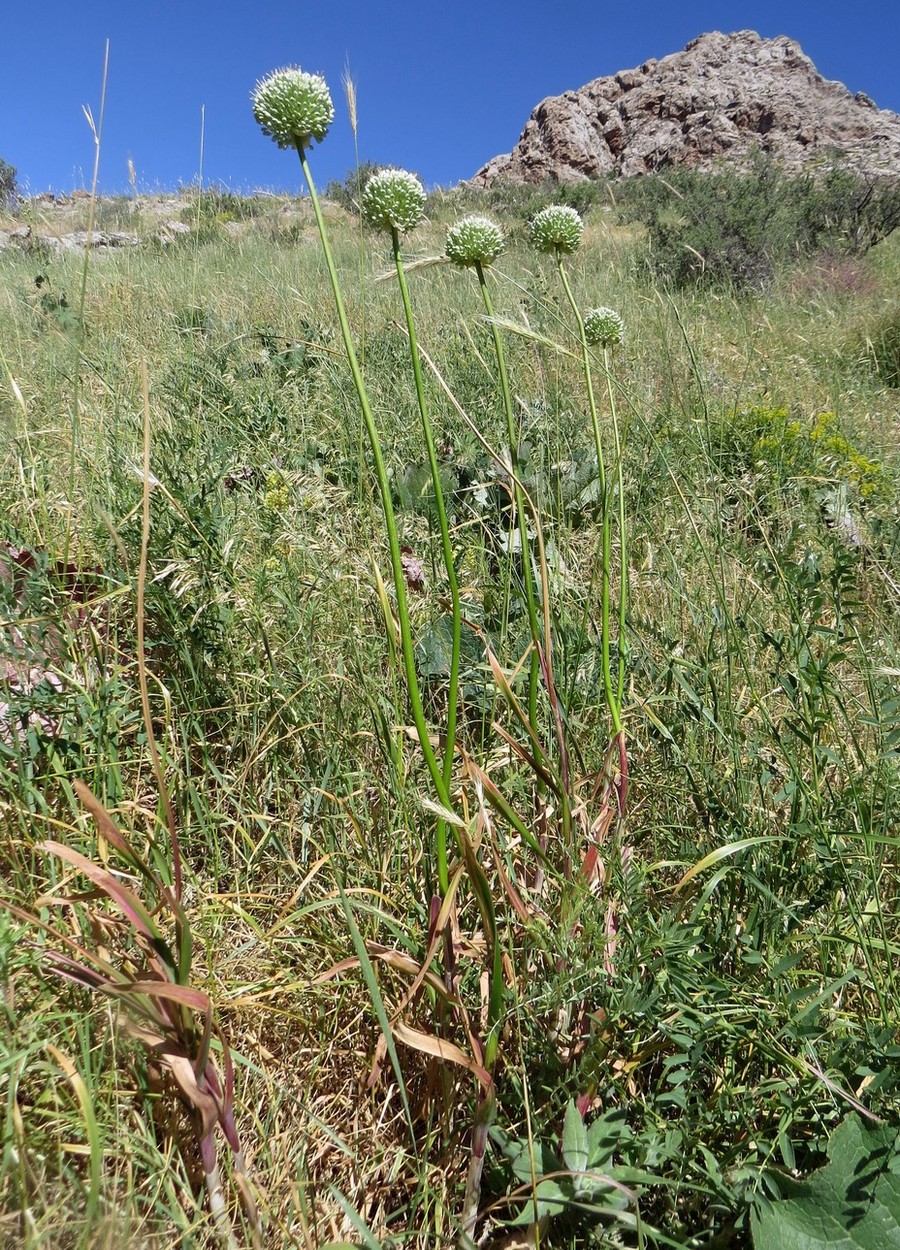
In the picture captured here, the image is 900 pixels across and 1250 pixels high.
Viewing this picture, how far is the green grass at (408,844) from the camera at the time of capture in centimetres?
84

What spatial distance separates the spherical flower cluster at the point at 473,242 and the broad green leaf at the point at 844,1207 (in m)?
1.21

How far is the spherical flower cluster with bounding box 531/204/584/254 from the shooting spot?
1308mm

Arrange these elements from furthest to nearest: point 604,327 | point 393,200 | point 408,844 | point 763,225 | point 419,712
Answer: point 763,225 → point 604,327 → point 408,844 → point 393,200 → point 419,712

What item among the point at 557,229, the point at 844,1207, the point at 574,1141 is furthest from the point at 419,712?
the point at 557,229

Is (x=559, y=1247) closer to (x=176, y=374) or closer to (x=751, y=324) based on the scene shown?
(x=176, y=374)

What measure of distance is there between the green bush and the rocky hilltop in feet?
55.8

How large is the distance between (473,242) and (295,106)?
0.98ft

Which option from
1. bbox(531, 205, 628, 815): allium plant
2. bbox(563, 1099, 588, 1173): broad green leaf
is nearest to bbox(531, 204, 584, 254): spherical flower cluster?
bbox(531, 205, 628, 815): allium plant

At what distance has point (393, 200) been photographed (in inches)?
39.6

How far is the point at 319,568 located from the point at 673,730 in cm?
82

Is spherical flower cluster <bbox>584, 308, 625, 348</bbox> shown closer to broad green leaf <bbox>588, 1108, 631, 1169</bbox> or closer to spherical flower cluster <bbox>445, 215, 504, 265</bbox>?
spherical flower cluster <bbox>445, 215, 504, 265</bbox>

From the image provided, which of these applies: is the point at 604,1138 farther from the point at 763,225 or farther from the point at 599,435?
the point at 763,225

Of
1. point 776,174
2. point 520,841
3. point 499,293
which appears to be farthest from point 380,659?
point 776,174

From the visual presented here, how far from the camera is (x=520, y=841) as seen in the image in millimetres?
1174
